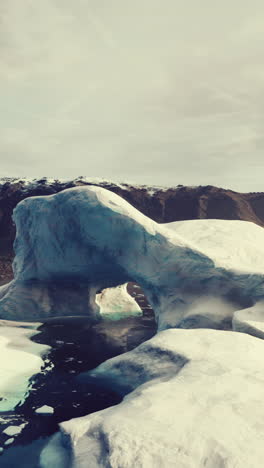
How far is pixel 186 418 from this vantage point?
4.16m

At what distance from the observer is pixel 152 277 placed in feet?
38.2

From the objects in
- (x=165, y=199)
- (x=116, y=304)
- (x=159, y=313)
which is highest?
(x=165, y=199)

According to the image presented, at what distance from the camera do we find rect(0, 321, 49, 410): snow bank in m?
6.41

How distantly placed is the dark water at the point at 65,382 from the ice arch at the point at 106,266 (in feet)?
4.28

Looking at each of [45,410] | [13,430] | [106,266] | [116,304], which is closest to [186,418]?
[13,430]

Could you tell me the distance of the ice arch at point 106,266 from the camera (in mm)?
10484

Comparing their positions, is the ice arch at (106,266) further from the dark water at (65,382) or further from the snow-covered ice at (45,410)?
the snow-covered ice at (45,410)

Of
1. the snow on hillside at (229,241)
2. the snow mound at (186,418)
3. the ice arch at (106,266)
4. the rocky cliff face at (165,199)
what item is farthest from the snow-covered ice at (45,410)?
the rocky cliff face at (165,199)

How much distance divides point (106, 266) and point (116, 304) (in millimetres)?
3336

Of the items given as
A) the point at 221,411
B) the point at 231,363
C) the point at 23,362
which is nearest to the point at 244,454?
the point at 221,411

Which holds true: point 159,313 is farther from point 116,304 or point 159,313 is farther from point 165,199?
point 165,199

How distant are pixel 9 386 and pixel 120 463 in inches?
152

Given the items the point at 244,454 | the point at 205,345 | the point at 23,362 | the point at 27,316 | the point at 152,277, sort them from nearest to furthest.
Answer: the point at 244,454 → the point at 205,345 → the point at 23,362 → the point at 152,277 → the point at 27,316

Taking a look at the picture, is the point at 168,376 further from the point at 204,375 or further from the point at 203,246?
the point at 203,246
